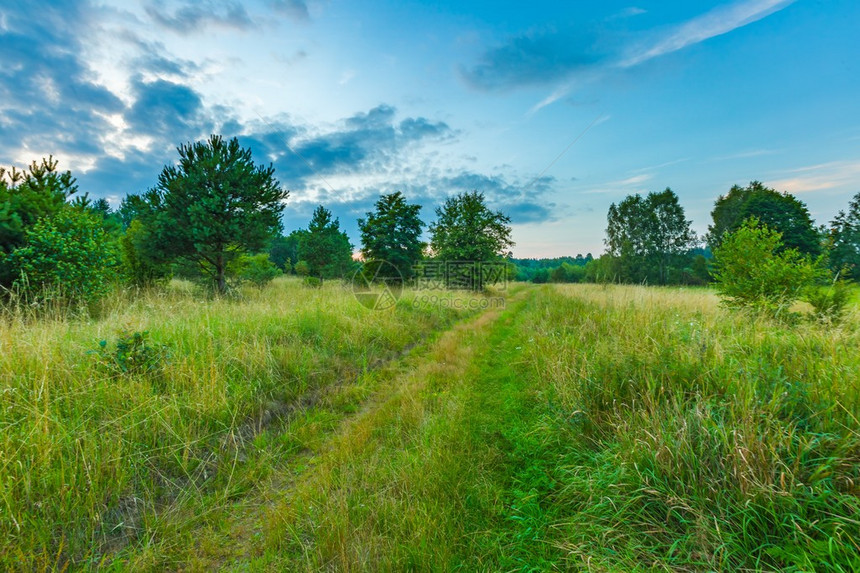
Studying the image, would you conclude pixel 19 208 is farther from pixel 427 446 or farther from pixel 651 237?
pixel 651 237

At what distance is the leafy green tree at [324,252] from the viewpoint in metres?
26.8

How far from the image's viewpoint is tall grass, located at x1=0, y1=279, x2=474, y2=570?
2.18 meters

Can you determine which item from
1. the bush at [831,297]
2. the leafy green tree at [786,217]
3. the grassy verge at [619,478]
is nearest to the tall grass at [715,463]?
the grassy verge at [619,478]

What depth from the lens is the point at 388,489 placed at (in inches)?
103

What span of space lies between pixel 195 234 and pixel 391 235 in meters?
14.5

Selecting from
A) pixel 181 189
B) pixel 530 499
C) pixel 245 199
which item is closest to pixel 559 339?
pixel 530 499

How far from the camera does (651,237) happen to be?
41.6 metres

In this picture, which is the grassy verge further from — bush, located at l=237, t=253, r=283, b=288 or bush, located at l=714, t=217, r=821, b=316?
bush, located at l=237, t=253, r=283, b=288

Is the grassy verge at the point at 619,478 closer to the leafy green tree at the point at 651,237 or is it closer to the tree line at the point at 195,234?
the tree line at the point at 195,234

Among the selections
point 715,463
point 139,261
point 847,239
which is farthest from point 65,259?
point 847,239

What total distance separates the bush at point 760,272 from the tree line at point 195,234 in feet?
49.1

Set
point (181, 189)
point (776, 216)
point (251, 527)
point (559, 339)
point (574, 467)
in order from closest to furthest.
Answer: point (251, 527)
point (574, 467)
point (559, 339)
point (181, 189)
point (776, 216)

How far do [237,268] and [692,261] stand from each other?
188 ft

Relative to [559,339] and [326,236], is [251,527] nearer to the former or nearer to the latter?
[559,339]
